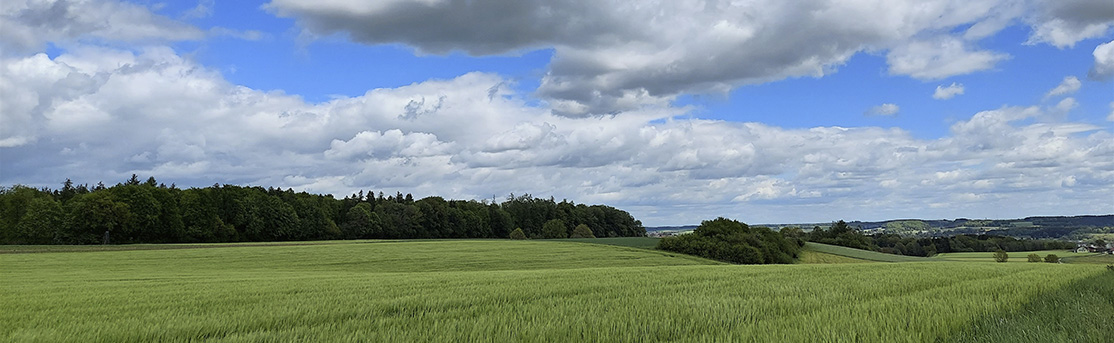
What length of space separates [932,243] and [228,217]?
12955 cm

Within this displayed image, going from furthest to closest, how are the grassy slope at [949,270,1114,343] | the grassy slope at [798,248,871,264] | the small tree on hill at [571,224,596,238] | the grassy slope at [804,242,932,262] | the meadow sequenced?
the small tree on hill at [571,224,596,238] < the grassy slope at [804,242,932,262] < the grassy slope at [798,248,871,264] < the meadow < the grassy slope at [949,270,1114,343]

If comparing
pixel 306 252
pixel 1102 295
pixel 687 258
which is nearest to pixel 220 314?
pixel 1102 295

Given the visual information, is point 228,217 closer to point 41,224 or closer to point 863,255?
point 41,224

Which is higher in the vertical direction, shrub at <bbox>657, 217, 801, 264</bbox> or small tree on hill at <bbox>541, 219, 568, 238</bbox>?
small tree on hill at <bbox>541, 219, 568, 238</bbox>

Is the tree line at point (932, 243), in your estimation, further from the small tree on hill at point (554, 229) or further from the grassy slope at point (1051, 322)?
the grassy slope at point (1051, 322)

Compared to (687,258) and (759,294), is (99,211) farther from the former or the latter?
(759,294)

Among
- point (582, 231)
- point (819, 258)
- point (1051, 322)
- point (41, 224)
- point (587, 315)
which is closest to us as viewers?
point (1051, 322)

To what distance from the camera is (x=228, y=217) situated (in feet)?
337

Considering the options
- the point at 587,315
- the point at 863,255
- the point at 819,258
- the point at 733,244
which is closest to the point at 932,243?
the point at 863,255

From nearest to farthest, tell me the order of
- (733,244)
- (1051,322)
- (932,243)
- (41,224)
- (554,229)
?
1. (1051,322)
2. (733,244)
3. (41,224)
4. (932,243)
5. (554,229)

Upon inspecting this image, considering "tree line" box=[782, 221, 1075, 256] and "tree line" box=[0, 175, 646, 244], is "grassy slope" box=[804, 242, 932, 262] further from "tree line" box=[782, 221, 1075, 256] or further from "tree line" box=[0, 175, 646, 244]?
"tree line" box=[0, 175, 646, 244]

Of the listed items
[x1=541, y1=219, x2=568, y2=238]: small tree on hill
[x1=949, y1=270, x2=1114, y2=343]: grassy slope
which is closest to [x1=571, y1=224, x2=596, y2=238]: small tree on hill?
[x1=541, y1=219, x2=568, y2=238]: small tree on hill

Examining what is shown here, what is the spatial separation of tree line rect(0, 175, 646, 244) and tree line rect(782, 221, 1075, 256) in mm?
58742

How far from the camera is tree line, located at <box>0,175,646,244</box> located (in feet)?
282
